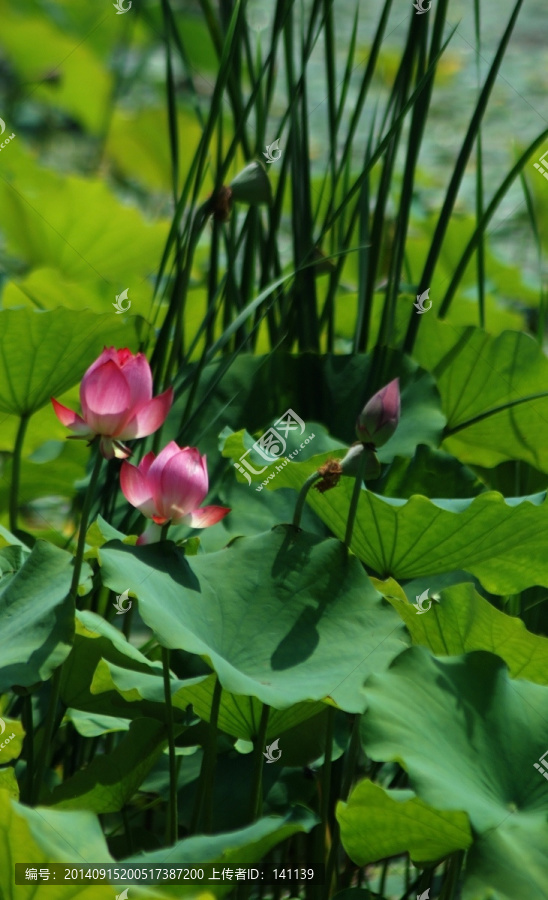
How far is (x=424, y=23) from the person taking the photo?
81 cm

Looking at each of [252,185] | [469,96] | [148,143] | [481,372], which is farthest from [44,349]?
[469,96]

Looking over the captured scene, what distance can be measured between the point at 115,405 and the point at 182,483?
Result: 0.06 meters

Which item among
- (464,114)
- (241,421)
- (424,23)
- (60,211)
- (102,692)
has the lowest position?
(102,692)

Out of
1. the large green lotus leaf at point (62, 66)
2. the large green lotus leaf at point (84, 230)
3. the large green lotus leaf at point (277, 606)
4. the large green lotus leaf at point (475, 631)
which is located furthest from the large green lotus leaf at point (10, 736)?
the large green lotus leaf at point (62, 66)

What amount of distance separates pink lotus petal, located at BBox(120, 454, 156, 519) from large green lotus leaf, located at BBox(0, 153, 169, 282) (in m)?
0.80

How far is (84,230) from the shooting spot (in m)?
1.42

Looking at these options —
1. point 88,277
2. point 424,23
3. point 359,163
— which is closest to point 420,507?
point 424,23

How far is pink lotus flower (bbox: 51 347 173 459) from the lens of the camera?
551mm

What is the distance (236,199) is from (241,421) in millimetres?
233

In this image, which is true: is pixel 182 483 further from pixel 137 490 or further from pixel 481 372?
pixel 481 372

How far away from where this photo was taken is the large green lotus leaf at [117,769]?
0.61m

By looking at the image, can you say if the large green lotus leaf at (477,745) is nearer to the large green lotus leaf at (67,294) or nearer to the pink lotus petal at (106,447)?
the pink lotus petal at (106,447)

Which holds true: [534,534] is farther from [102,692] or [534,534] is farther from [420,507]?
[102,692]

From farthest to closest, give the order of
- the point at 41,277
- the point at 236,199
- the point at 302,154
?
the point at 41,277 → the point at 302,154 → the point at 236,199
